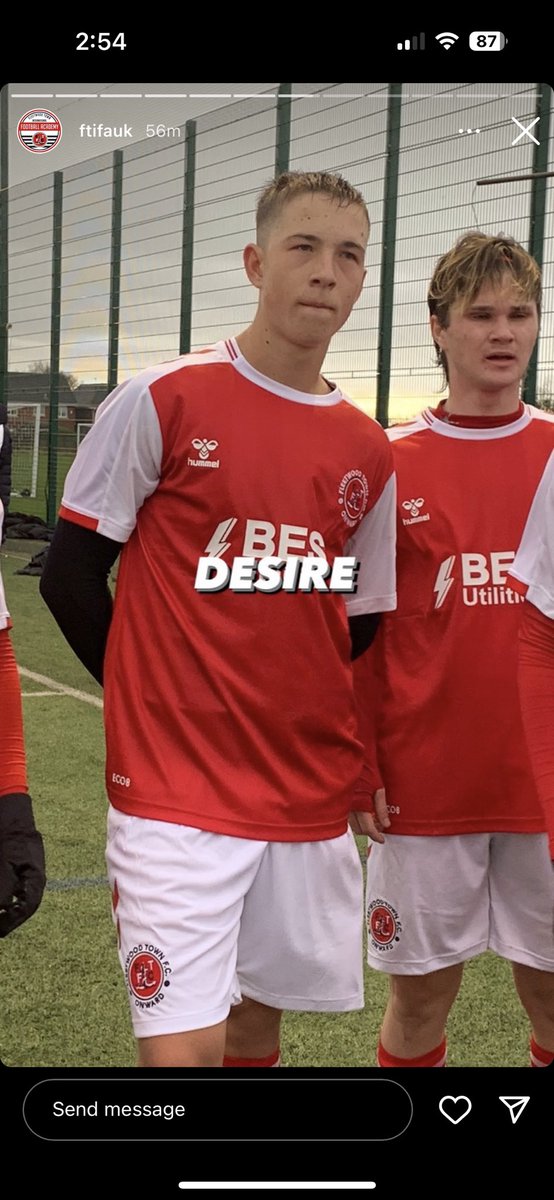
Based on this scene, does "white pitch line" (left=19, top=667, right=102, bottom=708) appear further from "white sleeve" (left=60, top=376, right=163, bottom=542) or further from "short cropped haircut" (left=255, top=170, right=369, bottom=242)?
"short cropped haircut" (left=255, top=170, right=369, bottom=242)

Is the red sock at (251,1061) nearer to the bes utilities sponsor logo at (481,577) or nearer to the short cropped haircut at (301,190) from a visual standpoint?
the bes utilities sponsor logo at (481,577)

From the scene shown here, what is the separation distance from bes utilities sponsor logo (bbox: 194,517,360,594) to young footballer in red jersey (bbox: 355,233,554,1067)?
49cm

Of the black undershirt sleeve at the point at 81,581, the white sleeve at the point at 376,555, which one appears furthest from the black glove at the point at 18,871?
the white sleeve at the point at 376,555

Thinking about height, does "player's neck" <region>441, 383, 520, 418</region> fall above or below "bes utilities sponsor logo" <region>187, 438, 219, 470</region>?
above

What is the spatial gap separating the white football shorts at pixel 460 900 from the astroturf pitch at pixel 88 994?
8.3 inches

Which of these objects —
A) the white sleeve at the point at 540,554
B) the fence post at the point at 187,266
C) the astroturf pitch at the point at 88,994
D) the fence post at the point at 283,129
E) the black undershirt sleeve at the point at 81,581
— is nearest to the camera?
the fence post at the point at 283,129

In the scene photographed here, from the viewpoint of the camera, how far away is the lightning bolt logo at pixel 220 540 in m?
1.74

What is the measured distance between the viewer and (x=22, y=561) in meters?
2.45

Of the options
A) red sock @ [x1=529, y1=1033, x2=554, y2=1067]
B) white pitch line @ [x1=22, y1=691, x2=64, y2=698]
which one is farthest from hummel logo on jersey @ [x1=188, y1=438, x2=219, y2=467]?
white pitch line @ [x1=22, y1=691, x2=64, y2=698]

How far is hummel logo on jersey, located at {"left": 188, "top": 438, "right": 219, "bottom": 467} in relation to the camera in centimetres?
181

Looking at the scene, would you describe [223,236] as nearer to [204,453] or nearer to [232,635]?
[204,453]
